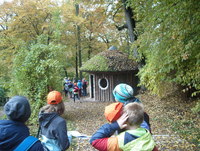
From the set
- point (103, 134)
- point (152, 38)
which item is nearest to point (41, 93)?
point (152, 38)

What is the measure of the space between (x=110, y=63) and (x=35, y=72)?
751cm

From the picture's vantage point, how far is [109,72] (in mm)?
14797

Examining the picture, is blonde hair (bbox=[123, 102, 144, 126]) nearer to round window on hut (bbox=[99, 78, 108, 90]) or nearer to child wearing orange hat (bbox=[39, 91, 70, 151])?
child wearing orange hat (bbox=[39, 91, 70, 151])

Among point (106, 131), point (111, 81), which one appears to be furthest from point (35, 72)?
point (111, 81)

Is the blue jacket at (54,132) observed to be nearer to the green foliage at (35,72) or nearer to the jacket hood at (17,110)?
the jacket hood at (17,110)

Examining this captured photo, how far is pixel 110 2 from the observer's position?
14.1m

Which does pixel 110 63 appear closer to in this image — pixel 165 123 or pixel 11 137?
pixel 165 123

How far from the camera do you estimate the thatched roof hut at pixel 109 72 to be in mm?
14719

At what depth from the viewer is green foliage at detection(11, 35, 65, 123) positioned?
8.49 metres

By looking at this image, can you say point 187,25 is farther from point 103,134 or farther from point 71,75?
point 71,75

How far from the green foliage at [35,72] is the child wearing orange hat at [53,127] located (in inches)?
237

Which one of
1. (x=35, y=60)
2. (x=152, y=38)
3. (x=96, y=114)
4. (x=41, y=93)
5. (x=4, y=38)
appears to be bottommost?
(x=96, y=114)

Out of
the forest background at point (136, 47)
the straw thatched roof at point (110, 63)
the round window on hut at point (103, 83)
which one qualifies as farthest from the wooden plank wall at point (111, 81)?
the forest background at point (136, 47)

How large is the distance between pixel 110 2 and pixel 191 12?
10.3 meters
